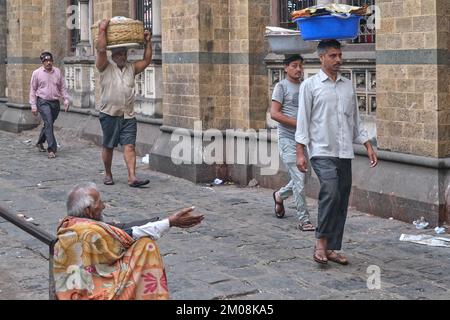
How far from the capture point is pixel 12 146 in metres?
15.8

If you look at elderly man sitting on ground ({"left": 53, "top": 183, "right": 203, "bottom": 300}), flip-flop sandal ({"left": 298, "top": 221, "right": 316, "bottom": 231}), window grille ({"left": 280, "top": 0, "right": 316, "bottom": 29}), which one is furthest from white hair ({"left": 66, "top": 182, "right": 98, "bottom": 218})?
window grille ({"left": 280, "top": 0, "right": 316, "bottom": 29})

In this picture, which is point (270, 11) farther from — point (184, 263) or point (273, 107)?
point (184, 263)

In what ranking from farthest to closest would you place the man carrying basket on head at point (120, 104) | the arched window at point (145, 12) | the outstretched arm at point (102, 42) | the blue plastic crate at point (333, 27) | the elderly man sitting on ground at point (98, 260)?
the arched window at point (145, 12) → the man carrying basket on head at point (120, 104) → the outstretched arm at point (102, 42) → the blue plastic crate at point (333, 27) → the elderly man sitting on ground at point (98, 260)

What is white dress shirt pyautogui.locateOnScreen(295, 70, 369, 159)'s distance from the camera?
20.9 ft

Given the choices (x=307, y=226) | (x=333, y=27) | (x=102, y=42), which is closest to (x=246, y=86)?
(x=102, y=42)

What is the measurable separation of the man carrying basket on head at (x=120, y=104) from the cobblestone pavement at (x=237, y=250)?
472mm

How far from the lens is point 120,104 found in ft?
34.8

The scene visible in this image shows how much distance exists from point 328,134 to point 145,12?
864cm

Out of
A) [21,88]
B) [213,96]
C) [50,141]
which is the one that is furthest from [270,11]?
[21,88]

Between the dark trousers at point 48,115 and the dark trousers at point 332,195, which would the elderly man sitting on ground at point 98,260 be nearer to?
the dark trousers at point 332,195

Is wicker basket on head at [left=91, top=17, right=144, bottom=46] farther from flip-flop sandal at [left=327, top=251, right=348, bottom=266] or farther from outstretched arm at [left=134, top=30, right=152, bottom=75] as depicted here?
flip-flop sandal at [left=327, top=251, right=348, bottom=266]

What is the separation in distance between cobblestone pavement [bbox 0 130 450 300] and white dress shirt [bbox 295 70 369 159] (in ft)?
3.23

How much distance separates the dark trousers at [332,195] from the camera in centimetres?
629

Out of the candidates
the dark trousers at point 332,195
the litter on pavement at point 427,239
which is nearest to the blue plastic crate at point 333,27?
the dark trousers at point 332,195
